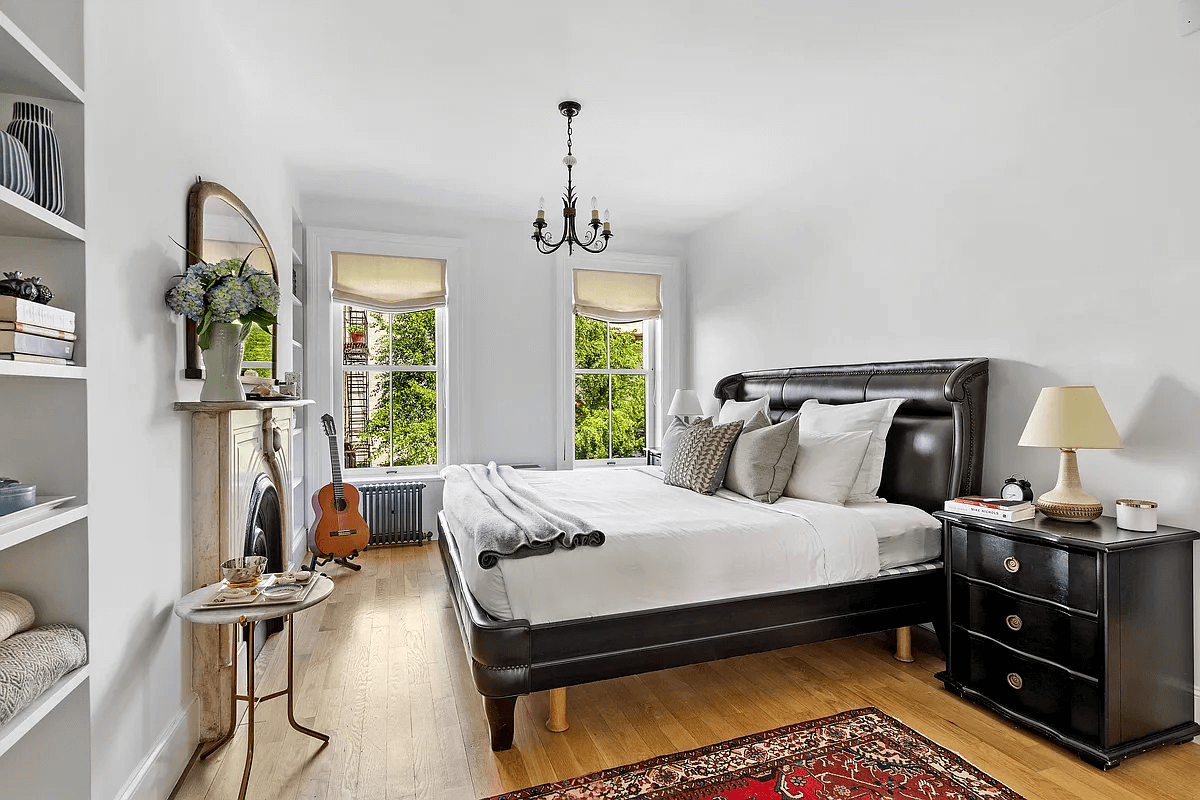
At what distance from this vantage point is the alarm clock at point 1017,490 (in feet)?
8.42

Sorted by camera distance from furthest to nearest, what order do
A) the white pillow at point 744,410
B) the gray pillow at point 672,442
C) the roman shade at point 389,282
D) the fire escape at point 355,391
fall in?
the fire escape at point 355,391 < the roman shade at point 389,282 < the white pillow at point 744,410 < the gray pillow at point 672,442

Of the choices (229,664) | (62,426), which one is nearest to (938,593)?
(229,664)

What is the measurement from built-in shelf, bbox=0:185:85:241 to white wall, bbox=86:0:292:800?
9 cm

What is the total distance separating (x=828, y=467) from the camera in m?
3.05

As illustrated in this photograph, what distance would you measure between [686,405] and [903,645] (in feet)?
8.15

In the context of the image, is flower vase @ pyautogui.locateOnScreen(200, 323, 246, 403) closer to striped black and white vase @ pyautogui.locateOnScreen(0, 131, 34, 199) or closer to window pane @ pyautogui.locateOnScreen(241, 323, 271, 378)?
window pane @ pyautogui.locateOnScreen(241, 323, 271, 378)

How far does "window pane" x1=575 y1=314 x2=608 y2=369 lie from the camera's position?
5770 mm

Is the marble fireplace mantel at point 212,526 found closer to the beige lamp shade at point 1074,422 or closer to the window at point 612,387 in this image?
the beige lamp shade at point 1074,422

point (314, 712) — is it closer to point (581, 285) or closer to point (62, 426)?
point (62, 426)

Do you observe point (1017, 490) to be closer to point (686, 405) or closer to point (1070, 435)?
point (1070, 435)

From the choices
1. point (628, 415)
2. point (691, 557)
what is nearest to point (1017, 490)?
point (691, 557)

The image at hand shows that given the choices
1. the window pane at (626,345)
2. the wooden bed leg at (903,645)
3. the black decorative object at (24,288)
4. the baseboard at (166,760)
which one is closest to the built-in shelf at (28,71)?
the black decorative object at (24,288)

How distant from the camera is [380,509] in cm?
498

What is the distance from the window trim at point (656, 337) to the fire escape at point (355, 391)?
1.60 meters
